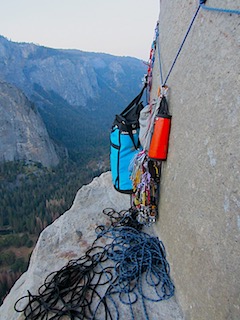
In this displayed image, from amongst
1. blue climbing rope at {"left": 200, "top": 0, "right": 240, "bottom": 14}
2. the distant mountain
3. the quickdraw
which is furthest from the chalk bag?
the distant mountain

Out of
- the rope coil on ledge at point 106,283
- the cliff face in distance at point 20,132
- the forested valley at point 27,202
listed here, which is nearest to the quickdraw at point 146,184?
the rope coil on ledge at point 106,283

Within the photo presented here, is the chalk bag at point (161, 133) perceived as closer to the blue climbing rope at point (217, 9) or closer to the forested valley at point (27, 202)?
the blue climbing rope at point (217, 9)

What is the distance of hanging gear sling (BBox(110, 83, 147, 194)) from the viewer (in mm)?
3309

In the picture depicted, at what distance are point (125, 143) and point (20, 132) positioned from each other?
45.4m

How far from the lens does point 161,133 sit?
7.97ft

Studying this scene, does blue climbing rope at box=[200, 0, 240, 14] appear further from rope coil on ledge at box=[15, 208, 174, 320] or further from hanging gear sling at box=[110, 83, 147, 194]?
rope coil on ledge at box=[15, 208, 174, 320]

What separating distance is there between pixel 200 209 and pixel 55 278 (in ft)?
4.93

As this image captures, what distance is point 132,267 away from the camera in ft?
8.18

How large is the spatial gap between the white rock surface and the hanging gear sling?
0.57 m

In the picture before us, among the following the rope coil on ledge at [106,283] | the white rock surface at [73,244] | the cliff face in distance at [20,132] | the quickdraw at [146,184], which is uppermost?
the quickdraw at [146,184]

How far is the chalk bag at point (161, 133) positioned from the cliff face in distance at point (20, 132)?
4359 cm

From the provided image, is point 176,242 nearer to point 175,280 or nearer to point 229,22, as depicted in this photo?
point 175,280

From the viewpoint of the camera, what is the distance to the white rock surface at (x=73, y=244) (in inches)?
84.0

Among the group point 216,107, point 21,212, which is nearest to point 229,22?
point 216,107
